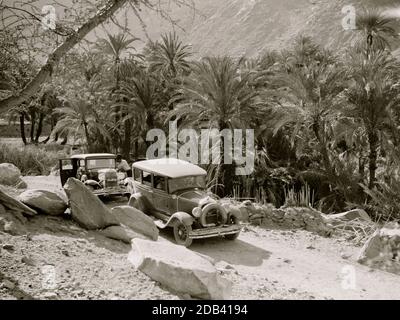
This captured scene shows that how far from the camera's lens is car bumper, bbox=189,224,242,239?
984 cm

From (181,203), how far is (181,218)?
2.09ft

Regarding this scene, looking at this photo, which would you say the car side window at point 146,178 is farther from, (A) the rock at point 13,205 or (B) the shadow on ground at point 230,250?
(A) the rock at point 13,205

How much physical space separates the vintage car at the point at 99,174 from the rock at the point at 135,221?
5381mm

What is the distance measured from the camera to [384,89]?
1617 cm

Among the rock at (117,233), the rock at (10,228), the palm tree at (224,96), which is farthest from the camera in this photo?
the palm tree at (224,96)

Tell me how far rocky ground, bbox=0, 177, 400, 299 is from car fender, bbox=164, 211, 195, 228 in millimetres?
476

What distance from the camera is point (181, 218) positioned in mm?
9906

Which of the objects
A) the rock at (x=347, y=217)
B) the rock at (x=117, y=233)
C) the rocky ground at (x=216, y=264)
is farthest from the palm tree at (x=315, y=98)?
the rock at (x=117, y=233)

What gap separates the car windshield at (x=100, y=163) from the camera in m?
14.7

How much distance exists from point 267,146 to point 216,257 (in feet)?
41.9

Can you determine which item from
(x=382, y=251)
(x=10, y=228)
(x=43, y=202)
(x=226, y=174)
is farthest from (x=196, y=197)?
(x=226, y=174)

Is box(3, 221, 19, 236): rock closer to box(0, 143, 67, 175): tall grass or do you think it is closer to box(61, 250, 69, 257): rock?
box(61, 250, 69, 257): rock

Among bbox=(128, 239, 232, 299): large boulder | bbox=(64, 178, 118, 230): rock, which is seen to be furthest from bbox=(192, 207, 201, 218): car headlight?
bbox=(128, 239, 232, 299): large boulder

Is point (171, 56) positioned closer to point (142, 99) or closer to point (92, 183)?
point (142, 99)
